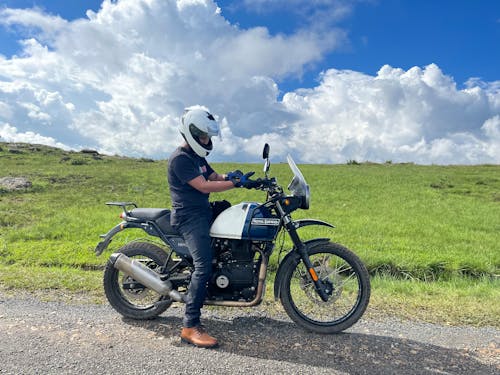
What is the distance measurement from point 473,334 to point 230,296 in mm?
3052

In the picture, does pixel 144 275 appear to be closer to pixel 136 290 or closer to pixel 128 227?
pixel 136 290

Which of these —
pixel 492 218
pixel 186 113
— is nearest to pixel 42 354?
pixel 186 113

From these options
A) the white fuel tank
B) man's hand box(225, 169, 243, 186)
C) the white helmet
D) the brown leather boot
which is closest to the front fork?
the white fuel tank

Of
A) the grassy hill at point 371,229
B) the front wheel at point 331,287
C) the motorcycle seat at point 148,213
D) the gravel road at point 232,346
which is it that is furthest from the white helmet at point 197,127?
the grassy hill at point 371,229

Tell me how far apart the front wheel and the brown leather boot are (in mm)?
1054

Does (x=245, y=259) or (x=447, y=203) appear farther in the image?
(x=447, y=203)

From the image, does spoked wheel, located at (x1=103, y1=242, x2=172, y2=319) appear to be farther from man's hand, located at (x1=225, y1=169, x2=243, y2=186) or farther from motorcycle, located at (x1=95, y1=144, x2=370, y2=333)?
man's hand, located at (x1=225, y1=169, x2=243, y2=186)

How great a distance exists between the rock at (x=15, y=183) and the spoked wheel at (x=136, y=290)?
18207 millimetres

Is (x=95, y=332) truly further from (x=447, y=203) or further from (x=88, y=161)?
(x=88, y=161)

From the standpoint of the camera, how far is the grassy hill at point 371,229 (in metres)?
7.02

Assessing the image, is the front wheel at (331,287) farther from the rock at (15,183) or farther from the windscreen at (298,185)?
the rock at (15,183)

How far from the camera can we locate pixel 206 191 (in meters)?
5.04

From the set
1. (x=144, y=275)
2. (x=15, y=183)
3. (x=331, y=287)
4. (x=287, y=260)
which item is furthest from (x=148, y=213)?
(x=15, y=183)

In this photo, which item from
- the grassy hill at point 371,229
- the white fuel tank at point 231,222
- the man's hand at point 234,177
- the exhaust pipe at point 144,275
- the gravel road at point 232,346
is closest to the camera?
the gravel road at point 232,346
